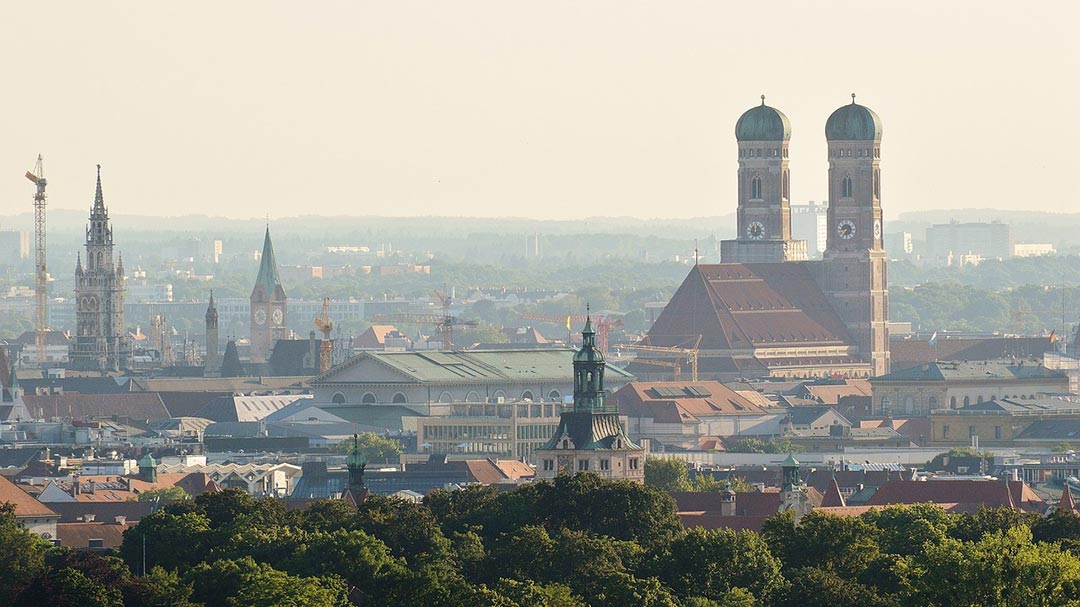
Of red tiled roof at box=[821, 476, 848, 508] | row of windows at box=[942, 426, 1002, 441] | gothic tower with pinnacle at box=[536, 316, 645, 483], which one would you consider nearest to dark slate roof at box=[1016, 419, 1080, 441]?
row of windows at box=[942, 426, 1002, 441]

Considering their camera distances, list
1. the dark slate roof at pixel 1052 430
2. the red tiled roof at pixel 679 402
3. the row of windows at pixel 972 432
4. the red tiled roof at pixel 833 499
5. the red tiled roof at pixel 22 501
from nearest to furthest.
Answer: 1. the red tiled roof at pixel 22 501
2. the red tiled roof at pixel 833 499
3. the dark slate roof at pixel 1052 430
4. the row of windows at pixel 972 432
5. the red tiled roof at pixel 679 402

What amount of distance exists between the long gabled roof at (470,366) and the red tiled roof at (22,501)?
64.4 m

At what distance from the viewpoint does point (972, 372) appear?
18038cm

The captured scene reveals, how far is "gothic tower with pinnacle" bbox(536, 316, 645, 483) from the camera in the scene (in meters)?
106

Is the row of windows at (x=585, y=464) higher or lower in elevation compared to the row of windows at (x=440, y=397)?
higher

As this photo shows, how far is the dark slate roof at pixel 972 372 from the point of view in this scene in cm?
18000

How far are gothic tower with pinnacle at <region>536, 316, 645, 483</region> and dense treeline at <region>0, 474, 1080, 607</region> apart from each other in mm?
4195

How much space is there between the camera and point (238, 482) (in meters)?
138

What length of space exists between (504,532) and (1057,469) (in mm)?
45270

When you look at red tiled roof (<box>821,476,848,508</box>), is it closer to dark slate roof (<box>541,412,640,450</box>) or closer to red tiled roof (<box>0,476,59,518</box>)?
dark slate roof (<box>541,412,640,450</box>)

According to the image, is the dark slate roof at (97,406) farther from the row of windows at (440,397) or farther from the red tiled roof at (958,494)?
the red tiled roof at (958,494)

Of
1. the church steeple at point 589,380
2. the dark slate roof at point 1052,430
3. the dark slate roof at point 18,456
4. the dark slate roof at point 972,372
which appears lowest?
the dark slate roof at point 18,456

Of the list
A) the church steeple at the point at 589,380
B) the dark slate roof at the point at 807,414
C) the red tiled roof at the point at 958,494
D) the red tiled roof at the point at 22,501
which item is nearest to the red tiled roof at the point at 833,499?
the red tiled roof at the point at 958,494

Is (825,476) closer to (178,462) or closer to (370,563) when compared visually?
(178,462)
